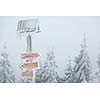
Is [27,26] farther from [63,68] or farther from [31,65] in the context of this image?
[63,68]

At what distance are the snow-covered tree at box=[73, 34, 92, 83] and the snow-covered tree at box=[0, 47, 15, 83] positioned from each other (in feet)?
1.57

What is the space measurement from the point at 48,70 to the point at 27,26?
0.36 m

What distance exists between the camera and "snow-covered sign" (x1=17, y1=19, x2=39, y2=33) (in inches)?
58.0

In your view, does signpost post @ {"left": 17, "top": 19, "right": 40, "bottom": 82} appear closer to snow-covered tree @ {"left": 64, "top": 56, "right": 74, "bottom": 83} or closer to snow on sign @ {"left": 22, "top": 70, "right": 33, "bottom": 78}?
snow on sign @ {"left": 22, "top": 70, "right": 33, "bottom": 78}

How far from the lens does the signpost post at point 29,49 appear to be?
1.47 metres

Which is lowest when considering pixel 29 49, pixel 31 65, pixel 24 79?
pixel 24 79

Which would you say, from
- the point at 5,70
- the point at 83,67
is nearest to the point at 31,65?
the point at 5,70

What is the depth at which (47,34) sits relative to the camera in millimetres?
1463

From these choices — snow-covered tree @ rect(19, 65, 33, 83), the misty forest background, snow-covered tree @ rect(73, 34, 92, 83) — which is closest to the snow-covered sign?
the misty forest background

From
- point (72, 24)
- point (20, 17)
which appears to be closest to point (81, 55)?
point (72, 24)

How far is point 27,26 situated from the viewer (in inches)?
58.4

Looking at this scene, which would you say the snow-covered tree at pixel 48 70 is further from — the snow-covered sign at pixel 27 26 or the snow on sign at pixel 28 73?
the snow-covered sign at pixel 27 26
